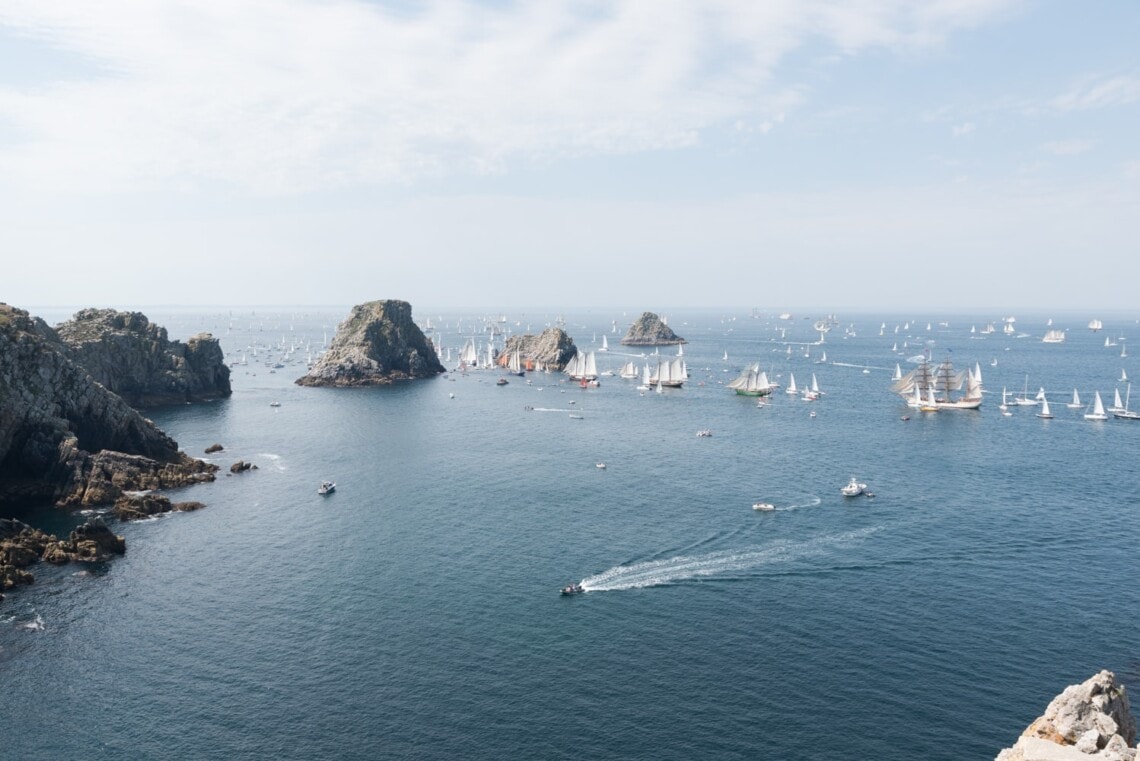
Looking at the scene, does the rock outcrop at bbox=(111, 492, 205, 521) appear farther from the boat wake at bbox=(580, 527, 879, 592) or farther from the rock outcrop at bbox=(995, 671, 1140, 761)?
the rock outcrop at bbox=(995, 671, 1140, 761)

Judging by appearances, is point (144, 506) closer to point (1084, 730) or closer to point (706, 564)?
point (706, 564)

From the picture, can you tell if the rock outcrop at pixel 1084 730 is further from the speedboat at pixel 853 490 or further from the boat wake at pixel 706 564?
the speedboat at pixel 853 490

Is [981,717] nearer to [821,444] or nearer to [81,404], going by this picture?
[821,444]

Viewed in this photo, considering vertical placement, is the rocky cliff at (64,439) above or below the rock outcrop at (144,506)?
above

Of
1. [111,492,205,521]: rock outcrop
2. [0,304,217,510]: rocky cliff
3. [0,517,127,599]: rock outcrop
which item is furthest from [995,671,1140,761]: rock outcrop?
[0,304,217,510]: rocky cliff

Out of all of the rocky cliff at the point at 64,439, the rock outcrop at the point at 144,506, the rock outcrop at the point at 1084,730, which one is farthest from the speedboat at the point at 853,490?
the rocky cliff at the point at 64,439
